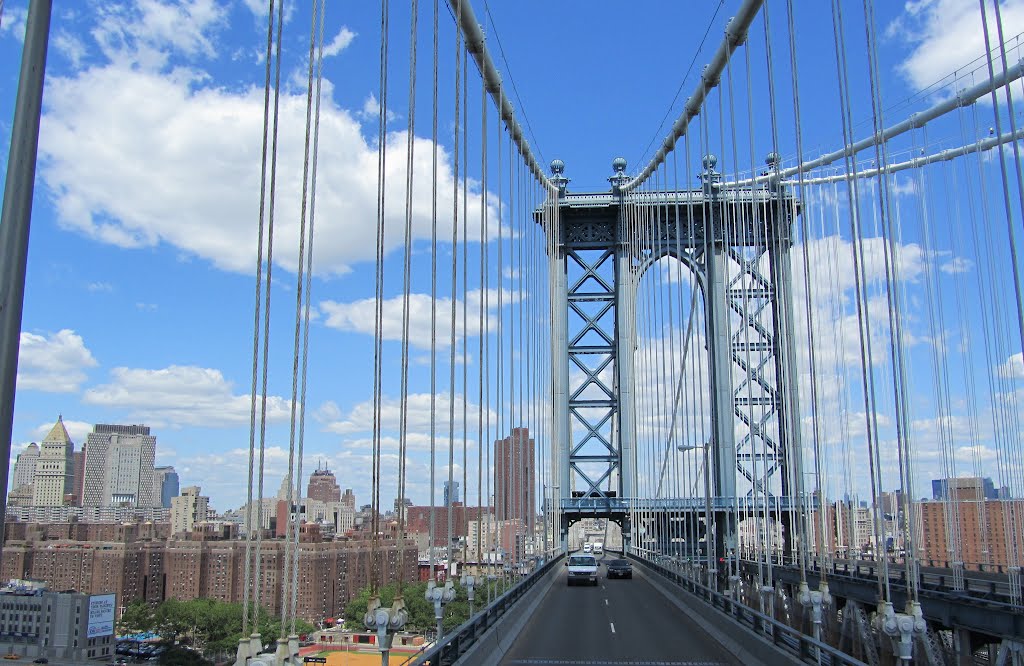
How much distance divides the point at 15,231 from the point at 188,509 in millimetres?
31375

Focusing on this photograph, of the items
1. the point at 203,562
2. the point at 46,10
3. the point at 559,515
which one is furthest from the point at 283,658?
the point at 559,515

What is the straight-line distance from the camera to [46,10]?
4.46 metres

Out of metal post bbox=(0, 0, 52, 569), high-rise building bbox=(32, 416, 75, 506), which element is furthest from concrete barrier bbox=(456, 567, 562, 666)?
high-rise building bbox=(32, 416, 75, 506)

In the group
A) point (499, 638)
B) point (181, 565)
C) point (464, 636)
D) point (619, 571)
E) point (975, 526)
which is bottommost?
point (619, 571)

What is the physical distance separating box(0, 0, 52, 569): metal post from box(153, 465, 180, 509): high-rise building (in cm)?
3753

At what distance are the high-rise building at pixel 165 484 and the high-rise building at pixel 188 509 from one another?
2610 mm

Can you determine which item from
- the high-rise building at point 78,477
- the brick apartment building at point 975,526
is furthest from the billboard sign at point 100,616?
the brick apartment building at point 975,526

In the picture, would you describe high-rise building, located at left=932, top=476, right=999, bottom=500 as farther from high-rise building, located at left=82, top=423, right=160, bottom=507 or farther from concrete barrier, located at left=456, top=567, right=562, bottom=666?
high-rise building, located at left=82, top=423, right=160, bottom=507

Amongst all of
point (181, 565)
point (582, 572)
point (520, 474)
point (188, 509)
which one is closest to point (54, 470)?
point (188, 509)

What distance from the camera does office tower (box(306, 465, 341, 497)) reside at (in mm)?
27484

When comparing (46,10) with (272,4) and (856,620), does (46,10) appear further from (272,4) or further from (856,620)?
(856,620)

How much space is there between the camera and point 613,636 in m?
18.0

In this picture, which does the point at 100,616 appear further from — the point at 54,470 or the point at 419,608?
the point at 54,470

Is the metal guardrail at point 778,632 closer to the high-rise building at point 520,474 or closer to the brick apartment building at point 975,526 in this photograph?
the brick apartment building at point 975,526
